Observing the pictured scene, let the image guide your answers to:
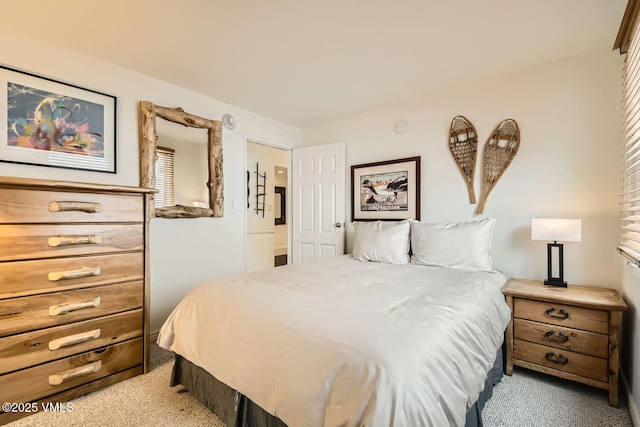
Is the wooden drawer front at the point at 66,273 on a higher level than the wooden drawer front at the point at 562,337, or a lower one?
higher

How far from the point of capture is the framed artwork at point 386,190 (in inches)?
127

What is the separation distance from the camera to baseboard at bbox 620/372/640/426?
59.5 inches

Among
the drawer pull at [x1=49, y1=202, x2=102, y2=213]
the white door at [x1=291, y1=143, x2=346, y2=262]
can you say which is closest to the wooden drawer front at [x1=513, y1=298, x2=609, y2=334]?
the white door at [x1=291, y1=143, x2=346, y2=262]

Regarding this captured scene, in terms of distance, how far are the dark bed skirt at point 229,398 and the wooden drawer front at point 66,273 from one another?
2.30 feet

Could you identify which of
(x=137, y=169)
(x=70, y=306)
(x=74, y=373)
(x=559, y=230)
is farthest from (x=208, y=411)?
(x=559, y=230)

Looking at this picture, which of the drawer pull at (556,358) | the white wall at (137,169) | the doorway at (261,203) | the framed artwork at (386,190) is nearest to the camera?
the drawer pull at (556,358)

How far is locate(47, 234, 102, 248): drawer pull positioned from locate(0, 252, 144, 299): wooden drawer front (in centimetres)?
9

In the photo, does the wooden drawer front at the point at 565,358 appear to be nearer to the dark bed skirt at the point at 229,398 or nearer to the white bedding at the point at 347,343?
the dark bed skirt at the point at 229,398

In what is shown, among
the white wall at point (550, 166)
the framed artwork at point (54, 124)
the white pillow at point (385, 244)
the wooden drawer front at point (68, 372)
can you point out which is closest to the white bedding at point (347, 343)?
the wooden drawer front at point (68, 372)

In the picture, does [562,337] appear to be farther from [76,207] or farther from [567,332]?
[76,207]

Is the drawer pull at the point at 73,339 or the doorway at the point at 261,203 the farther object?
the doorway at the point at 261,203

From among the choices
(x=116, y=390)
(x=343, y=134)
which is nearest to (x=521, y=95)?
(x=343, y=134)

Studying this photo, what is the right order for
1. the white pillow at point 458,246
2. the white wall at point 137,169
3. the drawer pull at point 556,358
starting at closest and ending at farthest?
the drawer pull at point 556,358 < the white wall at point 137,169 < the white pillow at point 458,246

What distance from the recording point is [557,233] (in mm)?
2145
